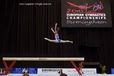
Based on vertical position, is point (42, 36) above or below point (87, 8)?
below

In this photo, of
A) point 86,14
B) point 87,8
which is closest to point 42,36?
point 86,14

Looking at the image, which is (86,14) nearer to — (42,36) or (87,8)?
(87,8)

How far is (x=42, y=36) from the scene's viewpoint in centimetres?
848

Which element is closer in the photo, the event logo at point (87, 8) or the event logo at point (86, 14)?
the event logo at point (86, 14)

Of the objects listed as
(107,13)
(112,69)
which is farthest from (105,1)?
(112,69)

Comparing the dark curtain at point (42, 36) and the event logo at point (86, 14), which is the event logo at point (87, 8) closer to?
the event logo at point (86, 14)

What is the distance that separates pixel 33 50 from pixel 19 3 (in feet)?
11.6

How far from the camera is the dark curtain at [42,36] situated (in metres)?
8.27

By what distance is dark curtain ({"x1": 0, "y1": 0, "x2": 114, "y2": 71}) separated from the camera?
27.1ft

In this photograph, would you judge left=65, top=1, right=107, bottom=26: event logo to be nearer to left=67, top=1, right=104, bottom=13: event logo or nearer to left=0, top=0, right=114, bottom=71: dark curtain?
left=67, top=1, right=104, bottom=13: event logo

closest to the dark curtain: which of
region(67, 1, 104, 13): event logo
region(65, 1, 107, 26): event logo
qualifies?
region(65, 1, 107, 26): event logo

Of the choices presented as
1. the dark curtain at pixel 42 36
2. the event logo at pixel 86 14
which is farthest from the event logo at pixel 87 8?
the dark curtain at pixel 42 36

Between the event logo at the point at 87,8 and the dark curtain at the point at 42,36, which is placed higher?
the event logo at the point at 87,8

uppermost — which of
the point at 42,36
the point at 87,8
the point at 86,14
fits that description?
the point at 87,8
